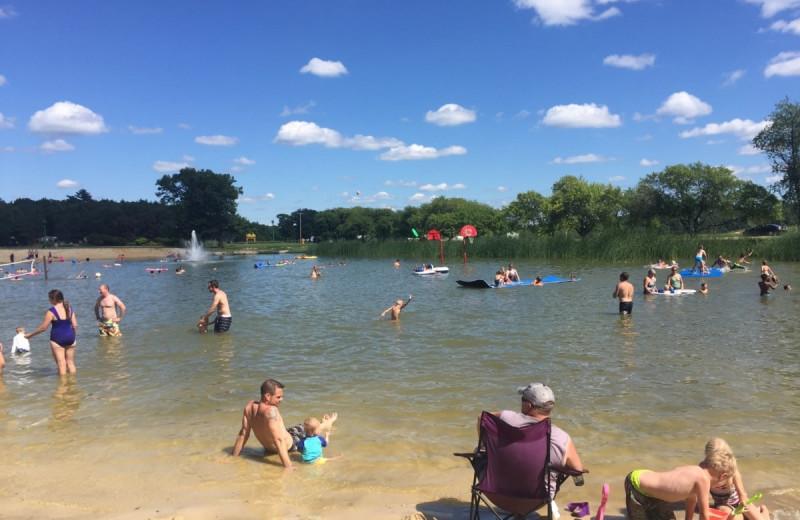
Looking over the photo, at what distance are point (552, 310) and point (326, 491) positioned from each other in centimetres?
1429

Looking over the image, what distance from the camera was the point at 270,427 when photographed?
5.98 m

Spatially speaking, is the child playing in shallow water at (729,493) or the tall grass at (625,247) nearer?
the child playing in shallow water at (729,493)

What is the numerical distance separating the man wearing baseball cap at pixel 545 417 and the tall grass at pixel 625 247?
38.6 m

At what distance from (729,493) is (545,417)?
159cm

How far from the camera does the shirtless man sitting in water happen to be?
5.89 metres

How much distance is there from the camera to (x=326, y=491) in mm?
5328

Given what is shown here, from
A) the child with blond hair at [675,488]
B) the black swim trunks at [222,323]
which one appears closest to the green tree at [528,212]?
the black swim trunks at [222,323]

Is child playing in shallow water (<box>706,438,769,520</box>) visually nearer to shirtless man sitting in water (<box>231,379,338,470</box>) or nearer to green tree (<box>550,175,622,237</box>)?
shirtless man sitting in water (<box>231,379,338,470</box>)

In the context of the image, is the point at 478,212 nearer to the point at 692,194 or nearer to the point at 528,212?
the point at 528,212

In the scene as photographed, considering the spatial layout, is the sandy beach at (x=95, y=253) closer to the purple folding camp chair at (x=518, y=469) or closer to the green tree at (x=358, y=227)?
the green tree at (x=358, y=227)

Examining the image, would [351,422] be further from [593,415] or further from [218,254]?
[218,254]

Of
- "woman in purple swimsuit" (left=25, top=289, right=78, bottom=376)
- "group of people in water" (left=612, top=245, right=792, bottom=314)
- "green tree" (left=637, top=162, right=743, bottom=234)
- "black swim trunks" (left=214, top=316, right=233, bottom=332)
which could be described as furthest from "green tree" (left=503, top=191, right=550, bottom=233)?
"woman in purple swimsuit" (left=25, top=289, right=78, bottom=376)

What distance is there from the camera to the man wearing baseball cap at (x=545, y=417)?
171 inches

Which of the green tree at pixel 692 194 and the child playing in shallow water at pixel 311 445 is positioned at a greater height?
the green tree at pixel 692 194
